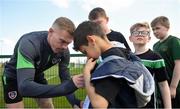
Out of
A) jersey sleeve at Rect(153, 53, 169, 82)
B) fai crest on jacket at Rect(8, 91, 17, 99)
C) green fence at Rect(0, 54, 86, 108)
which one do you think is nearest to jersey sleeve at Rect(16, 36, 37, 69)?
fai crest on jacket at Rect(8, 91, 17, 99)

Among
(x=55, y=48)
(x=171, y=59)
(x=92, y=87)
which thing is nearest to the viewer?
(x=92, y=87)

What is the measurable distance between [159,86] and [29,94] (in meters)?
1.59

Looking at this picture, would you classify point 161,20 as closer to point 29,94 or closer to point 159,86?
point 159,86


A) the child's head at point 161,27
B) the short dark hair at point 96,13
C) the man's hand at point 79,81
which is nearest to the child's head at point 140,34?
the short dark hair at point 96,13

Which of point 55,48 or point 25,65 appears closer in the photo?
point 25,65

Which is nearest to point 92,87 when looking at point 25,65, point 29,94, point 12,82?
point 29,94

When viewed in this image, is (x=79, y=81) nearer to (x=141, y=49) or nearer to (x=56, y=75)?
(x=141, y=49)

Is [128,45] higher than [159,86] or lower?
higher

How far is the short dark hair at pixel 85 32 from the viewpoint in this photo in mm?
2861

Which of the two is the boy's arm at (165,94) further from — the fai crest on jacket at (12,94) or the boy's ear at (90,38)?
the fai crest on jacket at (12,94)

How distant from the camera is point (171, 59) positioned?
5141mm

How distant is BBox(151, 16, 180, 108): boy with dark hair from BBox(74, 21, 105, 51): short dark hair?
2.34m

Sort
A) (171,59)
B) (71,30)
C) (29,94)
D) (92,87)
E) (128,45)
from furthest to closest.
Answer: (171,59)
(128,45)
(71,30)
(29,94)
(92,87)

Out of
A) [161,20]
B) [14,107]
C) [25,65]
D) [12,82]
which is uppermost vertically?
[161,20]
